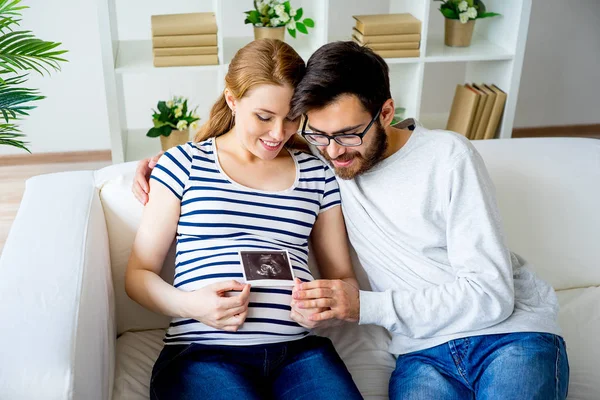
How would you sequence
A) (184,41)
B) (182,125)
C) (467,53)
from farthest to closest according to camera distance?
1. (467,53)
2. (182,125)
3. (184,41)

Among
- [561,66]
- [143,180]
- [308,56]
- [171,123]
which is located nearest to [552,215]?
Result: [143,180]

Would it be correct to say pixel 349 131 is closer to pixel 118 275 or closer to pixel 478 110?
pixel 118 275

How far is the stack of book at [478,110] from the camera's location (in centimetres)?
316

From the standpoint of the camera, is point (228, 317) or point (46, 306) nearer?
point (46, 306)

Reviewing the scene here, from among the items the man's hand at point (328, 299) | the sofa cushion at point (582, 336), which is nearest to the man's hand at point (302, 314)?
the man's hand at point (328, 299)

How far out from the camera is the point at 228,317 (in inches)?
60.0

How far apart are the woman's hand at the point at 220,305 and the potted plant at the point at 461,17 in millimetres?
2015

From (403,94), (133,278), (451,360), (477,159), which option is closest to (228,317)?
(133,278)

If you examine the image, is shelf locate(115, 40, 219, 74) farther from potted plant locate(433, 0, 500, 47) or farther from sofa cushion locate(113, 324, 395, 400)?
sofa cushion locate(113, 324, 395, 400)

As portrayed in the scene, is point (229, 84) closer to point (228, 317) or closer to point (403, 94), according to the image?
point (228, 317)

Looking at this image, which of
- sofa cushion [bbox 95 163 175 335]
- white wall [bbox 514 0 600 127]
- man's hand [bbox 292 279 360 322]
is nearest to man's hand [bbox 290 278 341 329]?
man's hand [bbox 292 279 360 322]

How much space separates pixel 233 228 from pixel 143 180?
282mm

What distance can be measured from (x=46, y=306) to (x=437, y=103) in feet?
9.54

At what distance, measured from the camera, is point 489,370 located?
1.52 metres
